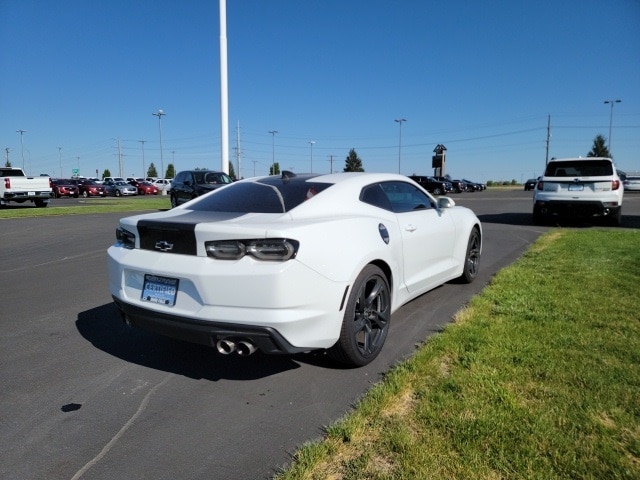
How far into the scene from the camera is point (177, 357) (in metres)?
3.72

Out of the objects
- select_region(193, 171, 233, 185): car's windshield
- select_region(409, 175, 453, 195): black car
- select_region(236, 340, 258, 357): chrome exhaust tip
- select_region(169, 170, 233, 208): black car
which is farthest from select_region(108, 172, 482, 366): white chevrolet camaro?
select_region(409, 175, 453, 195): black car

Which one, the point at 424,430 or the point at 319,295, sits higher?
the point at 319,295

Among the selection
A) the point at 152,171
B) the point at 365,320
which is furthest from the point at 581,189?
the point at 152,171

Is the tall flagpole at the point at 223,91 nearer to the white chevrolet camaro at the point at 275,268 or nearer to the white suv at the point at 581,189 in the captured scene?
the white suv at the point at 581,189

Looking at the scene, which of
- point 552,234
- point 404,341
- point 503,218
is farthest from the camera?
point 503,218

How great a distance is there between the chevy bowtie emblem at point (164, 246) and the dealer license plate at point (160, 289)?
187 mm

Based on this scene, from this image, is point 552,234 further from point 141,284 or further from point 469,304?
point 141,284

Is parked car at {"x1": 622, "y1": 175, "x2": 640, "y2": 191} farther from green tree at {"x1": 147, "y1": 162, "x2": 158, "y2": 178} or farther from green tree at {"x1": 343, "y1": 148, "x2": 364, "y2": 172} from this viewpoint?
green tree at {"x1": 147, "y1": 162, "x2": 158, "y2": 178}

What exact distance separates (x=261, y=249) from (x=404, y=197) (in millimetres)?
2116

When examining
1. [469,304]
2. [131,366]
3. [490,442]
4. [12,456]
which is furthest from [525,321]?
[12,456]

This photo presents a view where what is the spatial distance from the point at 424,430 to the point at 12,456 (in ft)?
7.03

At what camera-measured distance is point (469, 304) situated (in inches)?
193

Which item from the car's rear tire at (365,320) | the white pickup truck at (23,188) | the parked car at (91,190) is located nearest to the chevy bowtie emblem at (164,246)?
the car's rear tire at (365,320)

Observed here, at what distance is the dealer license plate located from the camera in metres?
3.04
